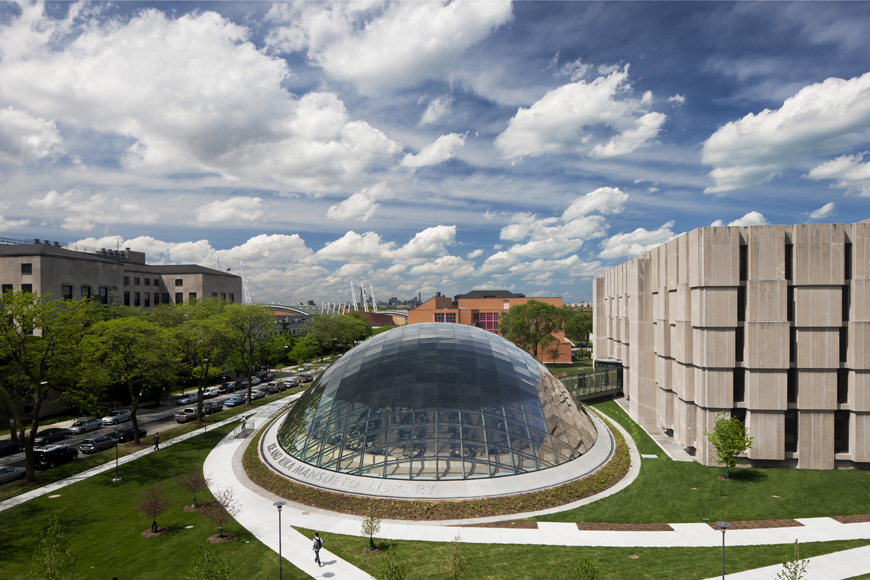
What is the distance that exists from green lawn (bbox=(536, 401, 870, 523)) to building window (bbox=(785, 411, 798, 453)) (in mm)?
1573

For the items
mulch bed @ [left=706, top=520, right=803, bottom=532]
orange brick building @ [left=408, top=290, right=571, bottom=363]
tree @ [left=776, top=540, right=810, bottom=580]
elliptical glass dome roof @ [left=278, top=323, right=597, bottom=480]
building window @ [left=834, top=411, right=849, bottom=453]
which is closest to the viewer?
tree @ [left=776, top=540, right=810, bottom=580]

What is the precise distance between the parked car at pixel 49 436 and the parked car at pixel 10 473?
9.48 meters

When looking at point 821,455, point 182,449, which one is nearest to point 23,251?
point 182,449

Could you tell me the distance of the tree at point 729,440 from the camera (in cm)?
2567

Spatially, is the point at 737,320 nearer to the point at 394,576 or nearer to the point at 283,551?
the point at 394,576

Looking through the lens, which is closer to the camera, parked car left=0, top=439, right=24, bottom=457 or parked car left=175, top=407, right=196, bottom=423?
parked car left=0, top=439, right=24, bottom=457

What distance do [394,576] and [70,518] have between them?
2122 centimetres

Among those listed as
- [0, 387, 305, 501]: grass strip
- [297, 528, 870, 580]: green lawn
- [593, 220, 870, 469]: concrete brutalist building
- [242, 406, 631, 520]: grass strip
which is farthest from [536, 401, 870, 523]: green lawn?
[0, 387, 305, 501]: grass strip

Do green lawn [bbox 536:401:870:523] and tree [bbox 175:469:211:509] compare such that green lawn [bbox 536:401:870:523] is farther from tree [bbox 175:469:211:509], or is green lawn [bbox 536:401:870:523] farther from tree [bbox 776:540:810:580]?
tree [bbox 175:469:211:509]

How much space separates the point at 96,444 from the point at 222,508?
2365 centimetres

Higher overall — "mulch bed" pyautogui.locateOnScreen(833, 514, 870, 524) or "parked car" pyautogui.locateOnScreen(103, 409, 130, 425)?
"mulch bed" pyautogui.locateOnScreen(833, 514, 870, 524)

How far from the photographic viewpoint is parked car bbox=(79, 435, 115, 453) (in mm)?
34812

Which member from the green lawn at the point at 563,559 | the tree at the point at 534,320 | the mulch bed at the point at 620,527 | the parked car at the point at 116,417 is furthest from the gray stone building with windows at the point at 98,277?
the tree at the point at 534,320

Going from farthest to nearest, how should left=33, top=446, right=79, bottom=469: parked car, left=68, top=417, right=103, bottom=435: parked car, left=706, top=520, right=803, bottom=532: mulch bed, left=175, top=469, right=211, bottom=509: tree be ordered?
left=68, top=417, right=103, bottom=435: parked car < left=33, top=446, right=79, bottom=469: parked car < left=175, top=469, right=211, bottom=509: tree < left=706, top=520, right=803, bottom=532: mulch bed
